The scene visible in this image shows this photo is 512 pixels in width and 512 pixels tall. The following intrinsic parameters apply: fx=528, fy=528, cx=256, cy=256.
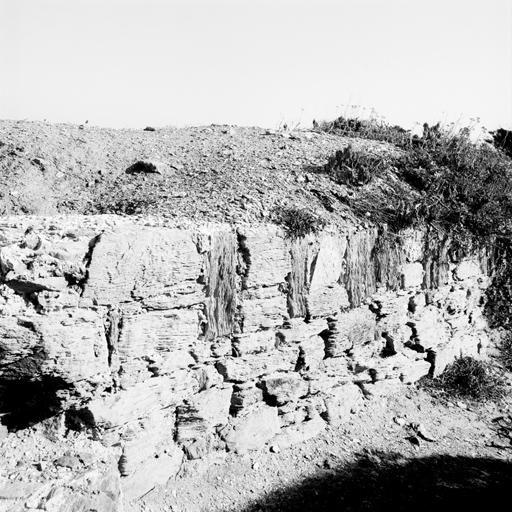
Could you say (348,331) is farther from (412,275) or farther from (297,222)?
(297,222)

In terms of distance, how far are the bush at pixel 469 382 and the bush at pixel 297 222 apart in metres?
2.65

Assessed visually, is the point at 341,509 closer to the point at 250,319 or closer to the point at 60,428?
the point at 250,319

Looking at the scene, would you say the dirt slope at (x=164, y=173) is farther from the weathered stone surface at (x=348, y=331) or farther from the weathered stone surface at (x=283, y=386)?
the weathered stone surface at (x=283, y=386)

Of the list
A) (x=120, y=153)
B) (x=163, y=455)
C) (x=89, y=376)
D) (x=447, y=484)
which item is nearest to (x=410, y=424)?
(x=447, y=484)

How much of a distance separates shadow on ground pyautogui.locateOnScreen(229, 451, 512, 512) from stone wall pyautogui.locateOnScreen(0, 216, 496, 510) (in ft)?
1.76

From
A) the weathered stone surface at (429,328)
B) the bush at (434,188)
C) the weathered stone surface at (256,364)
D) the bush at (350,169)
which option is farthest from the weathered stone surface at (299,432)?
the bush at (350,169)

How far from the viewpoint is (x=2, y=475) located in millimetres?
3732

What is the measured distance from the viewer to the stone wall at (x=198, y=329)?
3836mm

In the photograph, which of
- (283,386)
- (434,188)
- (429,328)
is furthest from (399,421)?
(434,188)

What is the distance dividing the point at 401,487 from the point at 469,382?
202cm

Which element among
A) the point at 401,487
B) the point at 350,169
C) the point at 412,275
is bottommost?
the point at 401,487

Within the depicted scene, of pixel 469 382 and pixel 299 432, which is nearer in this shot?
pixel 299 432

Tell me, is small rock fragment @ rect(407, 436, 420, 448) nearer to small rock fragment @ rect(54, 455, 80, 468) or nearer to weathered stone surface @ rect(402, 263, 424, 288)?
weathered stone surface @ rect(402, 263, 424, 288)

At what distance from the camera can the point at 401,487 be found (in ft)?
16.0
